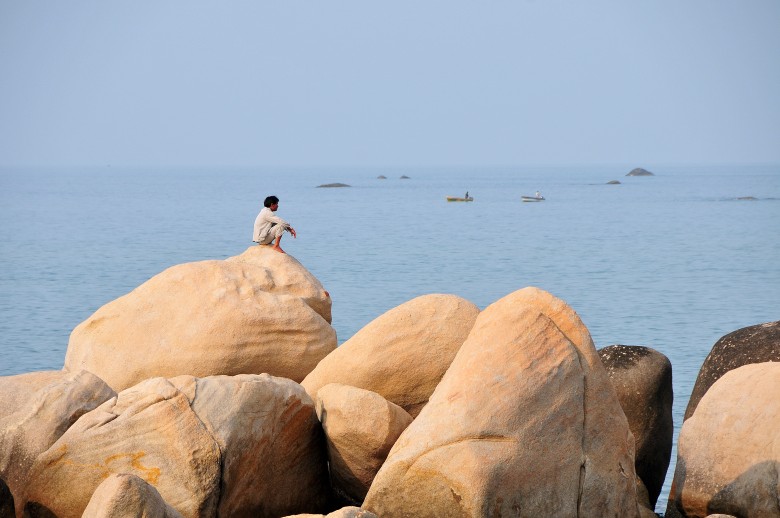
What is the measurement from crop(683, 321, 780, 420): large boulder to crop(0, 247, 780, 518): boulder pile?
2.98 feet

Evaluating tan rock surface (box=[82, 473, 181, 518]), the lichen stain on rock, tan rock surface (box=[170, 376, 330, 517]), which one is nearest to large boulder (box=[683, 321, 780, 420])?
tan rock surface (box=[170, 376, 330, 517])

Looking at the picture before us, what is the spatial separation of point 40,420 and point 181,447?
145 cm

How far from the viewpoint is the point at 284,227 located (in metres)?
17.3

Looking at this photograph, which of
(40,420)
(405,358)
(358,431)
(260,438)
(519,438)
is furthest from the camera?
(405,358)

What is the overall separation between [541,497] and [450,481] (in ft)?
2.49

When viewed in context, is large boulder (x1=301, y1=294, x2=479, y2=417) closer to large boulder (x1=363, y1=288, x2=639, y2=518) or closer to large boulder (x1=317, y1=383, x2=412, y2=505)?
large boulder (x1=317, y1=383, x2=412, y2=505)

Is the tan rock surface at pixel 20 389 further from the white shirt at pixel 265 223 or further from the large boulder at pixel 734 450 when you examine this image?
the white shirt at pixel 265 223

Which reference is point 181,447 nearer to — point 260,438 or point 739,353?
point 260,438

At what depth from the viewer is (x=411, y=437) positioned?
9.70 m

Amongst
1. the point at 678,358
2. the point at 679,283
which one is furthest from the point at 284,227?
the point at 679,283

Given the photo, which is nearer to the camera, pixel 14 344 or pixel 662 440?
pixel 662 440

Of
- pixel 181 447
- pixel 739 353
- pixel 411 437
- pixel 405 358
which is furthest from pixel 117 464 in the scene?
pixel 739 353

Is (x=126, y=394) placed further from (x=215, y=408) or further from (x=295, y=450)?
(x=295, y=450)

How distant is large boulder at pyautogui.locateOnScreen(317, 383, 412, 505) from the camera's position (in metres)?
10.3
